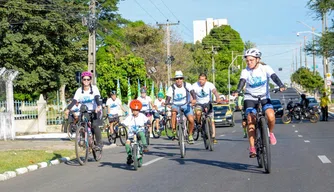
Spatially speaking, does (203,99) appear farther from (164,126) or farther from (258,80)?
(164,126)

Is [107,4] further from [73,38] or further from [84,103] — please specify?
[84,103]

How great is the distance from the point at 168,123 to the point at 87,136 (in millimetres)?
12536

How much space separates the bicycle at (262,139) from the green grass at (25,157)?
16.1ft

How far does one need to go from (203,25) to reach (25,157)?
14708 cm

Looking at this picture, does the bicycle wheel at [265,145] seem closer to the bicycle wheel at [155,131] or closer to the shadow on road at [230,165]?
the shadow on road at [230,165]

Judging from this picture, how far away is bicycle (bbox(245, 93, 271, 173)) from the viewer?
33.7 ft

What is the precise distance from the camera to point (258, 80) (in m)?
10.9

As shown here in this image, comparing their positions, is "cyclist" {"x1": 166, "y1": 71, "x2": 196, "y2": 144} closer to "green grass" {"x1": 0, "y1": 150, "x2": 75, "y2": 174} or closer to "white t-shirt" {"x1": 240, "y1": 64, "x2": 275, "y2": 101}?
"green grass" {"x1": 0, "y1": 150, "x2": 75, "y2": 174}

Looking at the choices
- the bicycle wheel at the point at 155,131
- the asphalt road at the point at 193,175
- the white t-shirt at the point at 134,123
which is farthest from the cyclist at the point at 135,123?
the bicycle wheel at the point at 155,131

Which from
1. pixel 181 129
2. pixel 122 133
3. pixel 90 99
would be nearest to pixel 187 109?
pixel 181 129

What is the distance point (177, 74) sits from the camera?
598 inches

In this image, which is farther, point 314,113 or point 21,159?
point 314,113

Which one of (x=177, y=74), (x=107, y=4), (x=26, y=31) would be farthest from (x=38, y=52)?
(x=177, y=74)

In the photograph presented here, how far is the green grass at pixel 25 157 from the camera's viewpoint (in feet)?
43.5
